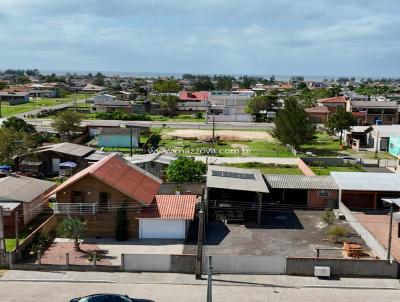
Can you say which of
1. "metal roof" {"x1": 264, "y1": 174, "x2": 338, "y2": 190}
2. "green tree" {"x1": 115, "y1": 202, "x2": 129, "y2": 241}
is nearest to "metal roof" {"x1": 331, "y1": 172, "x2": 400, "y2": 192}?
"metal roof" {"x1": 264, "y1": 174, "x2": 338, "y2": 190}

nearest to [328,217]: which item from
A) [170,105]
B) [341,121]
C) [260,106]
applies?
[341,121]

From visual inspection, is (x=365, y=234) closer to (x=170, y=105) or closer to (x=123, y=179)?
(x=123, y=179)

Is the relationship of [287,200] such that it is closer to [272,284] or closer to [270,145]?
[272,284]

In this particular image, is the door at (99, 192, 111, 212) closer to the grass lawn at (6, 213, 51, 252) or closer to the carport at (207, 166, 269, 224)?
the grass lawn at (6, 213, 51, 252)

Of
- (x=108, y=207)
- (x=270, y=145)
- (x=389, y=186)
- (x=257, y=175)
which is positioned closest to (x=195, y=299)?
(x=108, y=207)

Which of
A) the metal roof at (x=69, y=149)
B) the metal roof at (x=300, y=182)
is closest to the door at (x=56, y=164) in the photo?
the metal roof at (x=69, y=149)

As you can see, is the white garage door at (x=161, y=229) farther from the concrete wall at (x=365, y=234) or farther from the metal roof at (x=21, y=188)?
the concrete wall at (x=365, y=234)
